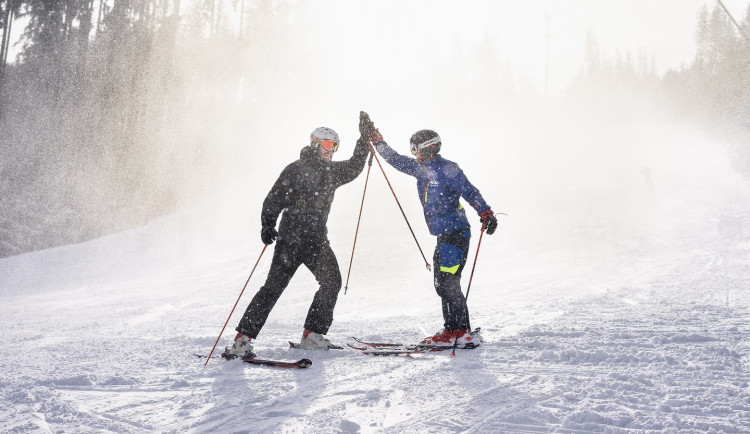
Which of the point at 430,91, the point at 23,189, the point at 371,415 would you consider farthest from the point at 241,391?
the point at 430,91

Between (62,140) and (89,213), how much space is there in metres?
9.35

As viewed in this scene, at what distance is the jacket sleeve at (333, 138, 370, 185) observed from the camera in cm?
459

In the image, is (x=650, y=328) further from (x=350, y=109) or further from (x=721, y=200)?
(x=350, y=109)

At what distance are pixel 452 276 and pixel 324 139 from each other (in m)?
1.83

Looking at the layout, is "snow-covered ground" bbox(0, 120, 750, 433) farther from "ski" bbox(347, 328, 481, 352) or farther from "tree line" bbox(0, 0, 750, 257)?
"tree line" bbox(0, 0, 750, 257)

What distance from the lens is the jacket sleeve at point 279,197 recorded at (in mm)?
4215

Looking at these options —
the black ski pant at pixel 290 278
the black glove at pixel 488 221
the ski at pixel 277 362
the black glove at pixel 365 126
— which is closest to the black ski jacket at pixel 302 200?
the black ski pant at pixel 290 278

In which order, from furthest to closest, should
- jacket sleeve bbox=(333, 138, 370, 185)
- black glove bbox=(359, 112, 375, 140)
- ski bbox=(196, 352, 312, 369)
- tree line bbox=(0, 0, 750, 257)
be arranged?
tree line bbox=(0, 0, 750, 257) → black glove bbox=(359, 112, 375, 140) → jacket sleeve bbox=(333, 138, 370, 185) → ski bbox=(196, 352, 312, 369)

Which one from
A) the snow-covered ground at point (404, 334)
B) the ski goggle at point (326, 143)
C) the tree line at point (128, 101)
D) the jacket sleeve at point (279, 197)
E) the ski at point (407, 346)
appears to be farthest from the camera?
the tree line at point (128, 101)

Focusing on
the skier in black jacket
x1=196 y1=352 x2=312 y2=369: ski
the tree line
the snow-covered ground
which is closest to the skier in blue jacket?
the snow-covered ground

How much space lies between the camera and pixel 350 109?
3975cm

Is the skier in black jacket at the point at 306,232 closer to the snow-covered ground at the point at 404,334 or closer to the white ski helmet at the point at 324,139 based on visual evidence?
the white ski helmet at the point at 324,139

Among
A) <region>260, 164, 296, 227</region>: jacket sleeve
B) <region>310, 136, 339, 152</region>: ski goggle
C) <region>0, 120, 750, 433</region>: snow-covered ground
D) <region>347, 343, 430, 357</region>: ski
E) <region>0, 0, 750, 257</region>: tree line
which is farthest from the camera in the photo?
<region>0, 0, 750, 257</region>: tree line

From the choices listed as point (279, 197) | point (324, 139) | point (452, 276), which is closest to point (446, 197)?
point (452, 276)
